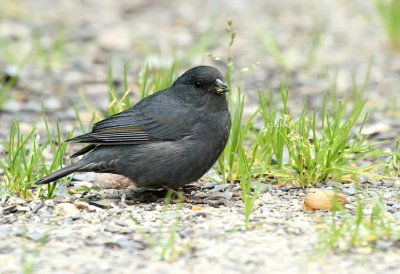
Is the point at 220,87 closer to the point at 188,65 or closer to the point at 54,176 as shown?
the point at 54,176

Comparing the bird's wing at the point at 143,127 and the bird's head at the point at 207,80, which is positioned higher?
the bird's head at the point at 207,80

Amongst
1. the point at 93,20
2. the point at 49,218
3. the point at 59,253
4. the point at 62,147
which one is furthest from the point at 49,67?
the point at 59,253

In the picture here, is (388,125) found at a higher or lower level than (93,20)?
lower

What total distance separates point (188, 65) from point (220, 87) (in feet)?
11.7

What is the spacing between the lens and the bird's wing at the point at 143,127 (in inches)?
219

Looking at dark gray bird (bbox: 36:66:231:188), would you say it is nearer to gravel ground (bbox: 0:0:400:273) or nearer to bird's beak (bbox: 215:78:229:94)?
bird's beak (bbox: 215:78:229:94)

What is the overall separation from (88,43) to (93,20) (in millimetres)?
973

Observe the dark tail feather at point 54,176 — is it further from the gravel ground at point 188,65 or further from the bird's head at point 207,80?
the bird's head at point 207,80

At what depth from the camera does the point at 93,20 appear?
36.1 ft

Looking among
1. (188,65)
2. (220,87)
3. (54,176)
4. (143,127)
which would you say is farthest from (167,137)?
(188,65)

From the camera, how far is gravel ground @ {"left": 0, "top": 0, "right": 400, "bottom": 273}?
4.22 m

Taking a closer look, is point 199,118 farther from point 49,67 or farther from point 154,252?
point 49,67

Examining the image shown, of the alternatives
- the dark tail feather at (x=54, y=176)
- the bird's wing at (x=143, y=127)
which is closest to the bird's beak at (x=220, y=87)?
the bird's wing at (x=143, y=127)

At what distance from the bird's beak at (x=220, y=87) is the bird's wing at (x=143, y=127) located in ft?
0.83
